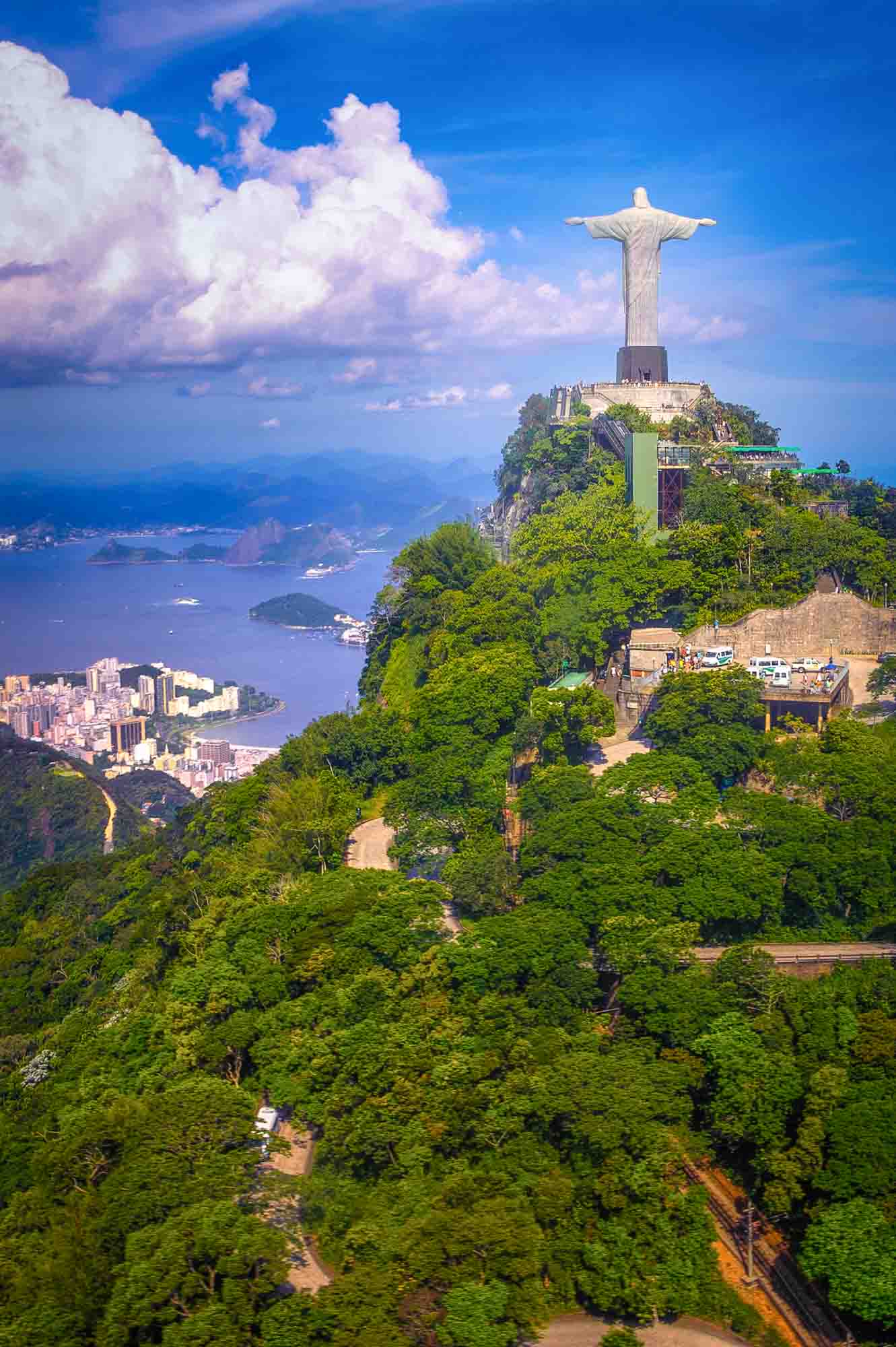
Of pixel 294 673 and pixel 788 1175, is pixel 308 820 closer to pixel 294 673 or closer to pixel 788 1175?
pixel 788 1175

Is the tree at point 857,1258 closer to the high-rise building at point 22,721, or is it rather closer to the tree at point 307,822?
the tree at point 307,822

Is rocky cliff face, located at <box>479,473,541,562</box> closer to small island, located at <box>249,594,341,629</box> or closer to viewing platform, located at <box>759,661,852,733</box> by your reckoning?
viewing platform, located at <box>759,661,852,733</box>

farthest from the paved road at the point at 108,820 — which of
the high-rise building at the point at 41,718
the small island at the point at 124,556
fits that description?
the small island at the point at 124,556

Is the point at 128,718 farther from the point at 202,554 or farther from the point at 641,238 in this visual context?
the point at 202,554

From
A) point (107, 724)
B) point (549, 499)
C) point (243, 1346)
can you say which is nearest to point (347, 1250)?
point (243, 1346)

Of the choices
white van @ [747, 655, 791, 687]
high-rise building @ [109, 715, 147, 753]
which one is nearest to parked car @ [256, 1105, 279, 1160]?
white van @ [747, 655, 791, 687]

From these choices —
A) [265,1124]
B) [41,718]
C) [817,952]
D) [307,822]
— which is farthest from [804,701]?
[41,718]
